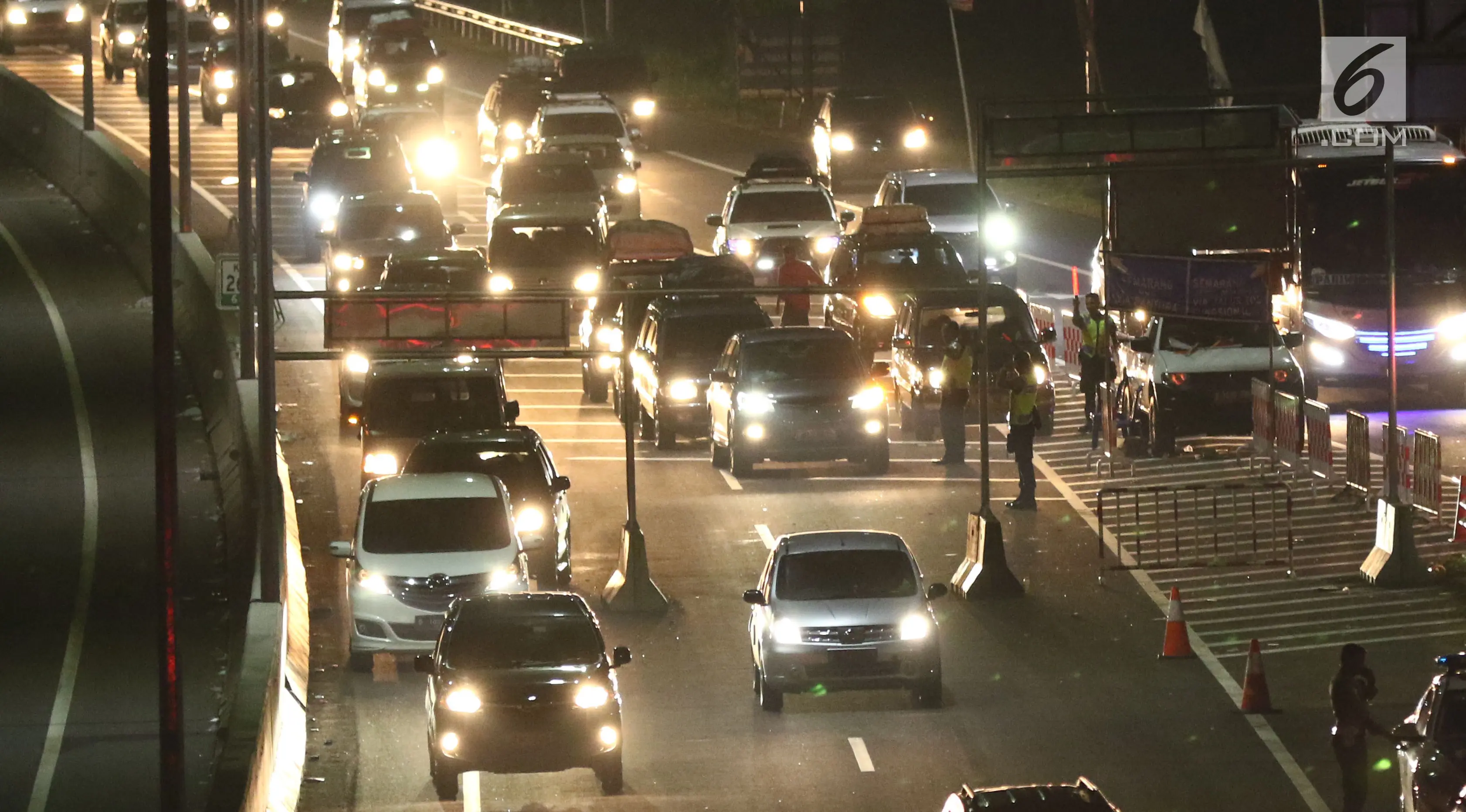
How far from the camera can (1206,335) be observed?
105ft

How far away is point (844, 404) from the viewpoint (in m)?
30.4

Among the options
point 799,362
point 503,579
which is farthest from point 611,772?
point 799,362

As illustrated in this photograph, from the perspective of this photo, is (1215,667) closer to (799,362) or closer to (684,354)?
(799,362)

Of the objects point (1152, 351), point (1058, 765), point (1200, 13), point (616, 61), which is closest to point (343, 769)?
point (1058, 765)

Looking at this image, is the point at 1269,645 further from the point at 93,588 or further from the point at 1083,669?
the point at 93,588

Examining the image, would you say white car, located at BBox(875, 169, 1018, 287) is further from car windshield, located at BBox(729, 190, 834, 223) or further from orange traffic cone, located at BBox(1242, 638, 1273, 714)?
orange traffic cone, located at BBox(1242, 638, 1273, 714)

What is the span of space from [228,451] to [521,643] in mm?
11525

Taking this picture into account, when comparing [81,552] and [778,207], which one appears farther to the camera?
[778,207]

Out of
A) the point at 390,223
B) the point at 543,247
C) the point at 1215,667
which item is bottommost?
the point at 1215,667

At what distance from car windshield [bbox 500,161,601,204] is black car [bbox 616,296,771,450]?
34.3ft

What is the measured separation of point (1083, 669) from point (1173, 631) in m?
0.89

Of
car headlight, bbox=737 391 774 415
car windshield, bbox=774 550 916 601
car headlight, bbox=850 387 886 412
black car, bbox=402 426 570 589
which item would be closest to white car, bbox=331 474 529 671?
black car, bbox=402 426 570 589

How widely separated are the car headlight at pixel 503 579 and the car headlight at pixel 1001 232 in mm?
19192

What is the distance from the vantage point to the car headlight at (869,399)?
30.5 m
